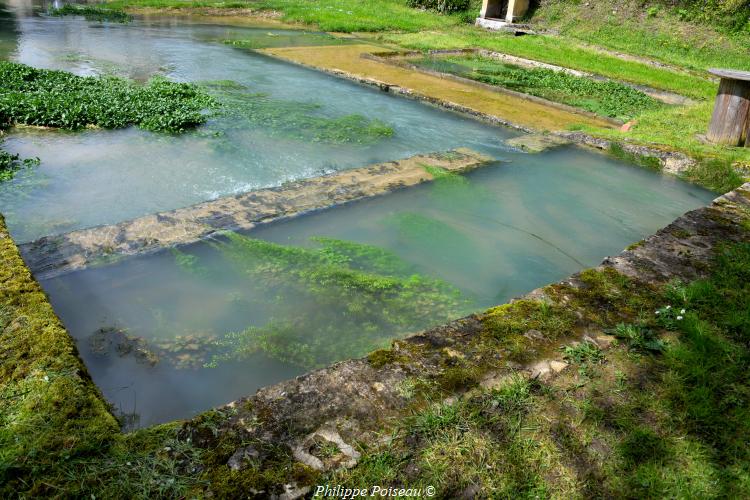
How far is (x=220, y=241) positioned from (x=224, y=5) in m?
20.8

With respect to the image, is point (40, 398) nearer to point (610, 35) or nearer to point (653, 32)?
point (610, 35)

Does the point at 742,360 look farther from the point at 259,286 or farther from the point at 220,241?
the point at 220,241

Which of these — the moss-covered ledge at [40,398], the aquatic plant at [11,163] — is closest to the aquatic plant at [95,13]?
the aquatic plant at [11,163]

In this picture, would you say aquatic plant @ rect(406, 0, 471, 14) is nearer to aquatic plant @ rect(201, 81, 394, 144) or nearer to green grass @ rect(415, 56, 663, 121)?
green grass @ rect(415, 56, 663, 121)

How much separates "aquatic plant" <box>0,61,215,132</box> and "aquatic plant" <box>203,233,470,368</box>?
12.9ft

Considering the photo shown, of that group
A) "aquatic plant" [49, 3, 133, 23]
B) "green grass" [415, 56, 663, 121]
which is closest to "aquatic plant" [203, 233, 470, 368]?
"green grass" [415, 56, 663, 121]

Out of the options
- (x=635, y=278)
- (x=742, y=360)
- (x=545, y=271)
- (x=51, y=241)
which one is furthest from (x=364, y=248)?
(x=742, y=360)

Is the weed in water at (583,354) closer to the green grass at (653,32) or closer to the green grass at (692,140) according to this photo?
the green grass at (692,140)

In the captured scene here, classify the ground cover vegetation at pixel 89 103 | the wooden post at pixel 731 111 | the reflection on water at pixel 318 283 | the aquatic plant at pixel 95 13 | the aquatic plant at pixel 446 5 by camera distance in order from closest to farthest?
the reflection on water at pixel 318 283
the ground cover vegetation at pixel 89 103
the wooden post at pixel 731 111
the aquatic plant at pixel 95 13
the aquatic plant at pixel 446 5

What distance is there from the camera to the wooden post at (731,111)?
8070mm

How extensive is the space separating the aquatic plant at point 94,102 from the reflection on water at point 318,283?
374 cm

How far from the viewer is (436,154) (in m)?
7.03

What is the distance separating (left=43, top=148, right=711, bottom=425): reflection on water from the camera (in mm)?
3211

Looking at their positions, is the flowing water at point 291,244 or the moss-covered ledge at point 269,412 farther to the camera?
the flowing water at point 291,244
